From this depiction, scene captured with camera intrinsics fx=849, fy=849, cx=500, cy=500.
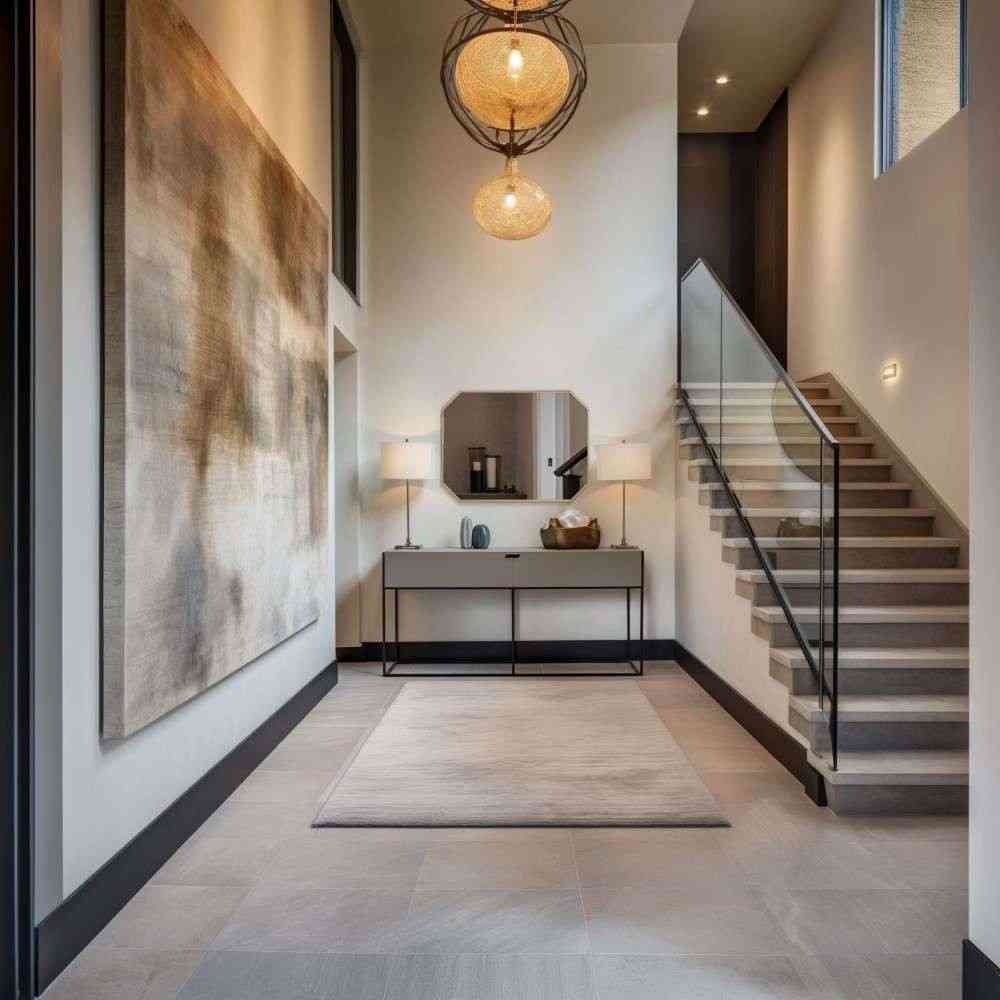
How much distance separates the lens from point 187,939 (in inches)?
89.9

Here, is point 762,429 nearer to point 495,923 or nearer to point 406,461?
point 406,461

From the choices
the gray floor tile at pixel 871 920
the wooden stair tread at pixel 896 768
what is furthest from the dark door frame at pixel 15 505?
the wooden stair tread at pixel 896 768

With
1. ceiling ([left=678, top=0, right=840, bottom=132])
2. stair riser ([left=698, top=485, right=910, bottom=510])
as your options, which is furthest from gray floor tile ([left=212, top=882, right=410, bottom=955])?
ceiling ([left=678, top=0, right=840, bottom=132])

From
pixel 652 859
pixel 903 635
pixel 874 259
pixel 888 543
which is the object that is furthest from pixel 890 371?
pixel 652 859

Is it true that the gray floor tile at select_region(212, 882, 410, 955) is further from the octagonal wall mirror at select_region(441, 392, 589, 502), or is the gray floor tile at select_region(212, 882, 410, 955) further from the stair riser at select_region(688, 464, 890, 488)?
the octagonal wall mirror at select_region(441, 392, 589, 502)

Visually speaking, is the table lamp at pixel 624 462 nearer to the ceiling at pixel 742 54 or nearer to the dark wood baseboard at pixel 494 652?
the dark wood baseboard at pixel 494 652

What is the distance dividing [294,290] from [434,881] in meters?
2.80

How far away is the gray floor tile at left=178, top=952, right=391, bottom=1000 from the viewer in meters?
2.02

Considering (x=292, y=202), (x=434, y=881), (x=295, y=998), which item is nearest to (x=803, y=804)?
(x=434, y=881)

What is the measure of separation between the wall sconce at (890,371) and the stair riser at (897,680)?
2462 millimetres

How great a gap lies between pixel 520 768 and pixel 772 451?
1.97 meters

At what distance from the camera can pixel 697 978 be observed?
209cm

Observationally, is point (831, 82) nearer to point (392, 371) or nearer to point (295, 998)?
point (392, 371)

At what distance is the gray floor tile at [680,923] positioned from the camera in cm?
223
